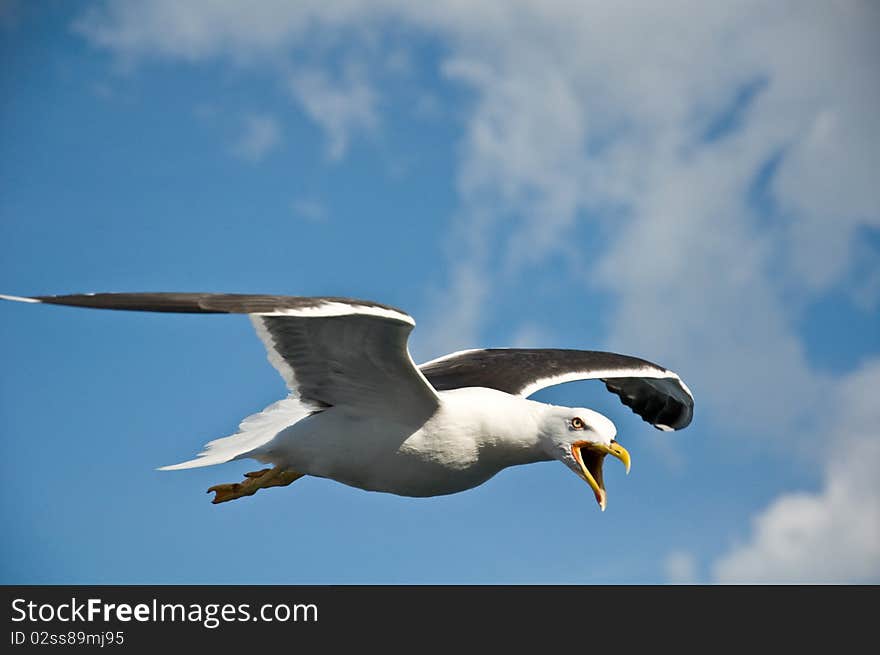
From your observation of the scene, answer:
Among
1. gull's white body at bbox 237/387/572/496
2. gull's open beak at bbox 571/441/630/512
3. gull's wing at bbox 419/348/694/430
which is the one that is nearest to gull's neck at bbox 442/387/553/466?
gull's white body at bbox 237/387/572/496

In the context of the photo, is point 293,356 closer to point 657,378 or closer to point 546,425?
point 546,425

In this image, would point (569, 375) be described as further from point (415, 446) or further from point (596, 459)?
point (415, 446)

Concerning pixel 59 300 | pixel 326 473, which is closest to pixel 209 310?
pixel 59 300

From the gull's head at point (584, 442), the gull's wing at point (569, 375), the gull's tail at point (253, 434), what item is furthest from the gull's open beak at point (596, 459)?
the gull's tail at point (253, 434)

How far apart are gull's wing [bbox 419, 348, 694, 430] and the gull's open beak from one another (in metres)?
1.69

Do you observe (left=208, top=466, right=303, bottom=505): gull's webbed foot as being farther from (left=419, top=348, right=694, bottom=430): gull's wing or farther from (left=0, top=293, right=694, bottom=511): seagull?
(left=419, top=348, right=694, bottom=430): gull's wing

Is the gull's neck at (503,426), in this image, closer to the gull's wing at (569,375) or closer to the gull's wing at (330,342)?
the gull's wing at (330,342)

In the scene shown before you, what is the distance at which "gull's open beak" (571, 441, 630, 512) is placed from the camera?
975 centimetres

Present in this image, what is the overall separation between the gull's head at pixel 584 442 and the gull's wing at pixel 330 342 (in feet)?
3.79

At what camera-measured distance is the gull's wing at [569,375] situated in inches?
475

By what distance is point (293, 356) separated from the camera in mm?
9594

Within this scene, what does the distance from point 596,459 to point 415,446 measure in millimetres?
1696

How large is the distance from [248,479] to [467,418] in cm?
233

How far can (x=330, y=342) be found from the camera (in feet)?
30.5
